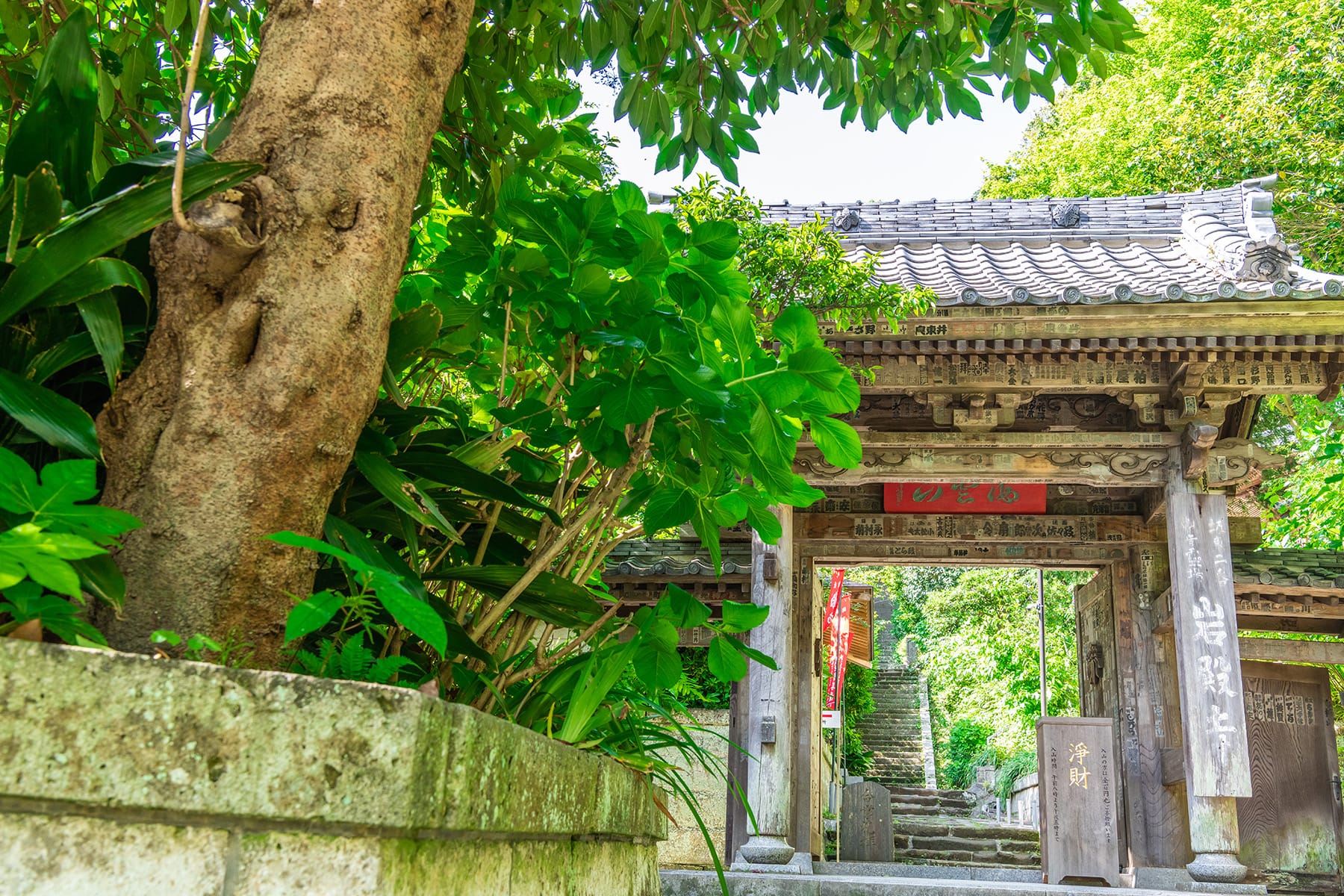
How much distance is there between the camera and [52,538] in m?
0.92

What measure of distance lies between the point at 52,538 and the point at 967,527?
8892 mm

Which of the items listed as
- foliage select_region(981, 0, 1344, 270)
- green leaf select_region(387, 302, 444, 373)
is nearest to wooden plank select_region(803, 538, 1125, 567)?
foliage select_region(981, 0, 1344, 270)

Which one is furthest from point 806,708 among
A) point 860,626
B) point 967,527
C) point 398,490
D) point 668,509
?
point 398,490

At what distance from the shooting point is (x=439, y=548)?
1.93 m

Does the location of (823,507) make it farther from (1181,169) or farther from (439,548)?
(1181,169)

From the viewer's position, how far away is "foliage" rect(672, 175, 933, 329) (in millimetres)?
6012

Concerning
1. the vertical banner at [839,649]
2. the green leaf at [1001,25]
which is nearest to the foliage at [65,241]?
the green leaf at [1001,25]

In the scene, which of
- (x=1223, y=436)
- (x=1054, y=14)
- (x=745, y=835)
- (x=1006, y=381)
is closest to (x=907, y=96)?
(x=1054, y=14)

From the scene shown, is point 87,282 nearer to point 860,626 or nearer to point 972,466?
point 972,466

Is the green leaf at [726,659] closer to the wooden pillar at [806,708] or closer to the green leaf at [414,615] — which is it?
the green leaf at [414,615]

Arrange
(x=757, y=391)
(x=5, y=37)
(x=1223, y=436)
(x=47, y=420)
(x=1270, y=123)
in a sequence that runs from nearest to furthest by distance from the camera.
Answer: (x=47, y=420) < (x=757, y=391) < (x=5, y=37) < (x=1223, y=436) < (x=1270, y=123)

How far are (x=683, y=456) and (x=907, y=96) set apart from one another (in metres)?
1.68

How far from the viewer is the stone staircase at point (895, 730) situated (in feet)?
64.1

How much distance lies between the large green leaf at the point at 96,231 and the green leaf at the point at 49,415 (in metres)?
0.10
